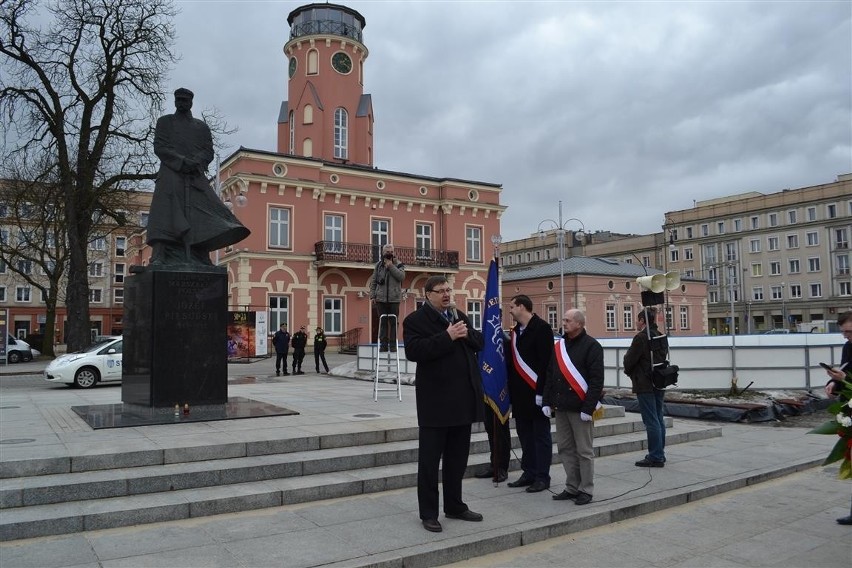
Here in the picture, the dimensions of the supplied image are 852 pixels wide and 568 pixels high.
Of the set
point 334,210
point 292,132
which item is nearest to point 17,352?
point 334,210

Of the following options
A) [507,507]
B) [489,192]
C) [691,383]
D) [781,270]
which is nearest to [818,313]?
[781,270]

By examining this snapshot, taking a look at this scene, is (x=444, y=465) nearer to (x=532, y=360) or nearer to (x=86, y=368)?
A: (x=532, y=360)

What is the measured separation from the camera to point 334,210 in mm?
37594

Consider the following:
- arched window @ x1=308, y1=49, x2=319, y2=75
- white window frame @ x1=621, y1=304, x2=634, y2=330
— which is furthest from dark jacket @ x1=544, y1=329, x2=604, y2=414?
white window frame @ x1=621, y1=304, x2=634, y2=330

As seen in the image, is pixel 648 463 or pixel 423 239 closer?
pixel 648 463

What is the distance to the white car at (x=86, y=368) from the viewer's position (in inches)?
656

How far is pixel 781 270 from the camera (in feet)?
239

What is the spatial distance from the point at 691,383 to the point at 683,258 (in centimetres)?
7176

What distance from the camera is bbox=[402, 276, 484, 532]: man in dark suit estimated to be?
5.23 m

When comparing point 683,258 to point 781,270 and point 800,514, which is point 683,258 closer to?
point 781,270

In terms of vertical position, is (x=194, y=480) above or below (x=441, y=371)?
below

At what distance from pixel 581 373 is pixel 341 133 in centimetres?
3783

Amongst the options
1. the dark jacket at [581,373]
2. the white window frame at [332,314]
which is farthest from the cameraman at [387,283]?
the white window frame at [332,314]

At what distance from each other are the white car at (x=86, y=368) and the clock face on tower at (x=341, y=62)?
2903 centimetres
